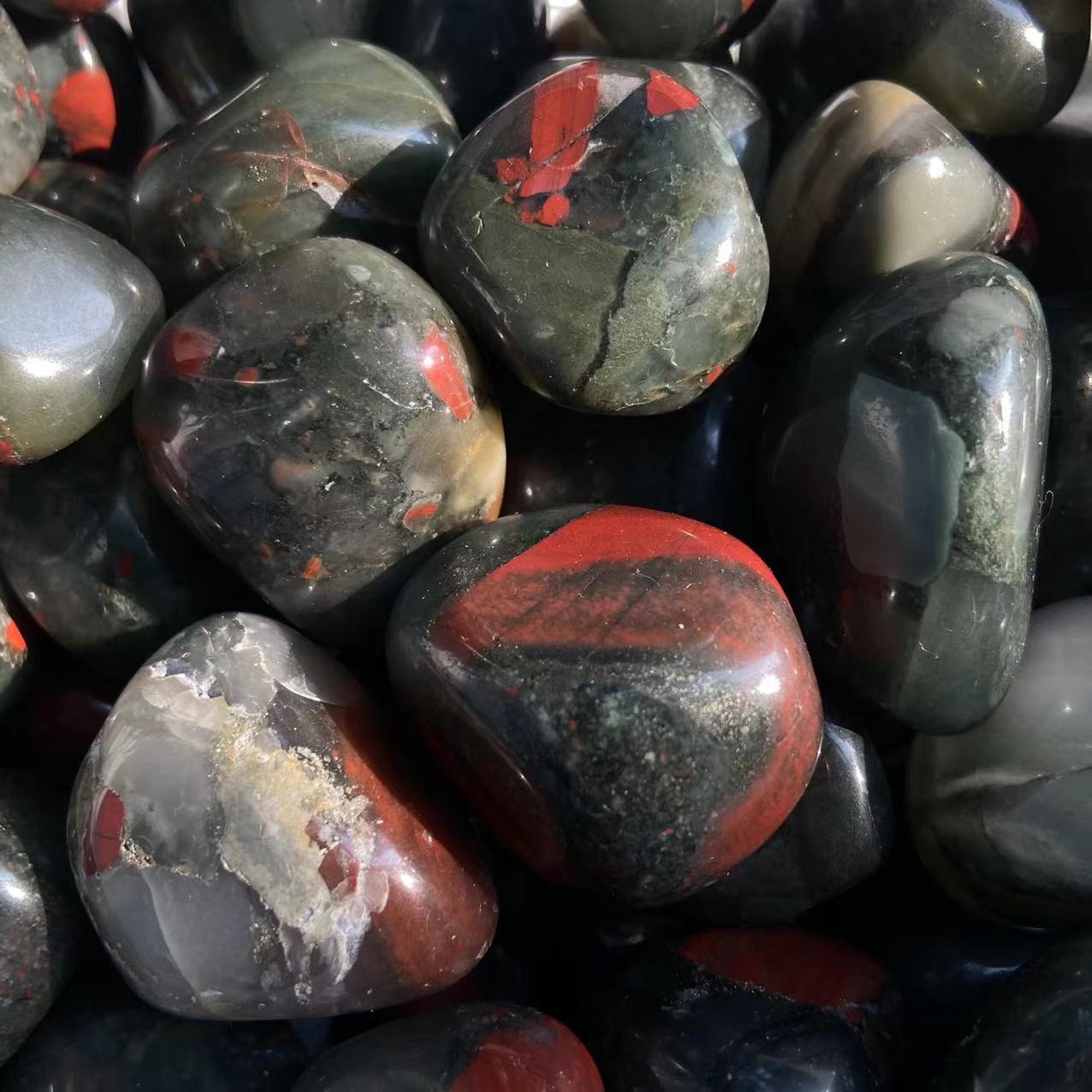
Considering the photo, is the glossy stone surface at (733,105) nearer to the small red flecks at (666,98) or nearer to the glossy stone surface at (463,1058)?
the small red flecks at (666,98)

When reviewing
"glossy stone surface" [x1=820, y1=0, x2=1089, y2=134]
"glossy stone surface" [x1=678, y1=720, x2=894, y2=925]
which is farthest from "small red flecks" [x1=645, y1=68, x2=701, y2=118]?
"glossy stone surface" [x1=678, y1=720, x2=894, y2=925]

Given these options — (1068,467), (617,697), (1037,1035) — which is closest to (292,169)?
(617,697)

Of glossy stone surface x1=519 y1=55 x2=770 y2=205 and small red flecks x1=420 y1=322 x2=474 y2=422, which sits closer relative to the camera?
small red flecks x1=420 y1=322 x2=474 y2=422

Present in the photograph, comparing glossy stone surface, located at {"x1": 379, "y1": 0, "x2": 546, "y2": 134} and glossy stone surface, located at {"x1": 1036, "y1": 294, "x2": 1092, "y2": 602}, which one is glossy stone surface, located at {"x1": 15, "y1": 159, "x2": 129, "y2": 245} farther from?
glossy stone surface, located at {"x1": 1036, "y1": 294, "x2": 1092, "y2": 602}

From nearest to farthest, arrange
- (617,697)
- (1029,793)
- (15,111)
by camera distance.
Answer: (617,697) → (1029,793) → (15,111)

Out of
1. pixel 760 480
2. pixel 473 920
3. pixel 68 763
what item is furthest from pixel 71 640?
pixel 760 480

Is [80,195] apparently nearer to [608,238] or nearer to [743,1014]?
[608,238]
